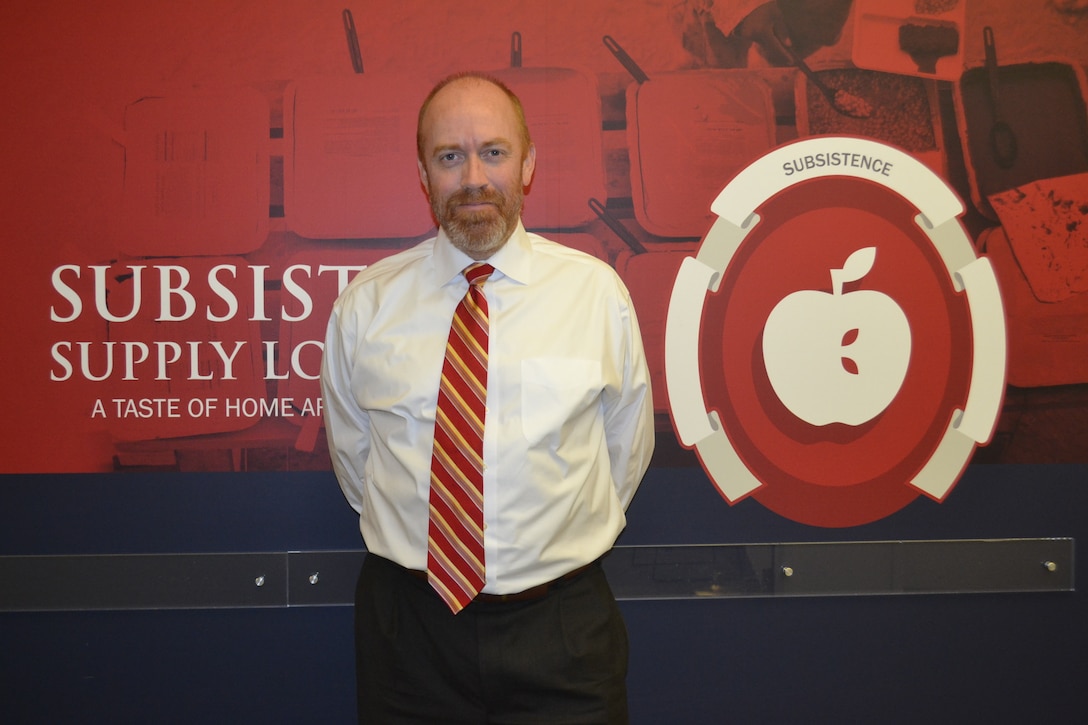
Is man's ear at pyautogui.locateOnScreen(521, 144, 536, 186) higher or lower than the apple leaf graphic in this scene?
higher

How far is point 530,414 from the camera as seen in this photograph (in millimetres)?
1796

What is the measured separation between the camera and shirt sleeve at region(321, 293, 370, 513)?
1943 millimetres

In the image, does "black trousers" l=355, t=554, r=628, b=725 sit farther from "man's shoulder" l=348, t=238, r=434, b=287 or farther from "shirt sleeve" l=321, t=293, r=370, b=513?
"man's shoulder" l=348, t=238, r=434, b=287

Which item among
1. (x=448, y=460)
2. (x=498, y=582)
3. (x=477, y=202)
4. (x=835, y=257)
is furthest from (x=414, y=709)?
(x=835, y=257)

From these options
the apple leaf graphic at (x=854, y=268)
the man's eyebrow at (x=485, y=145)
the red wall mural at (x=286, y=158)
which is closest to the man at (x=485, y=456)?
the man's eyebrow at (x=485, y=145)

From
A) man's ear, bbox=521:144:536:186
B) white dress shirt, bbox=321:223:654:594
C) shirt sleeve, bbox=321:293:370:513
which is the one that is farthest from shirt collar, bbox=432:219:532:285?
shirt sleeve, bbox=321:293:370:513

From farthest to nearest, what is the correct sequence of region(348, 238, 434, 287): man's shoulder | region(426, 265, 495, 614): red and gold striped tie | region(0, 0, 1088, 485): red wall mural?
1. region(0, 0, 1088, 485): red wall mural
2. region(348, 238, 434, 287): man's shoulder
3. region(426, 265, 495, 614): red and gold striped tie

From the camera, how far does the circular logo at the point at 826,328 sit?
2.33 metres

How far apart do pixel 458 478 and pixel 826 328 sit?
1161 millimetres

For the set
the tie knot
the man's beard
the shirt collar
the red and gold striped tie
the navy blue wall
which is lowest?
the navy blue wall

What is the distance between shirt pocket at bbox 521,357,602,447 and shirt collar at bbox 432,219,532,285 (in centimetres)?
21

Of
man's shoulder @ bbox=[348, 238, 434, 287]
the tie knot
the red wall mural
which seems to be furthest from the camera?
the red wall mural

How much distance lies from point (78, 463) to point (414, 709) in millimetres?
1164

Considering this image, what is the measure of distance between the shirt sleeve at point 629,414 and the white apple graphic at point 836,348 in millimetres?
498
